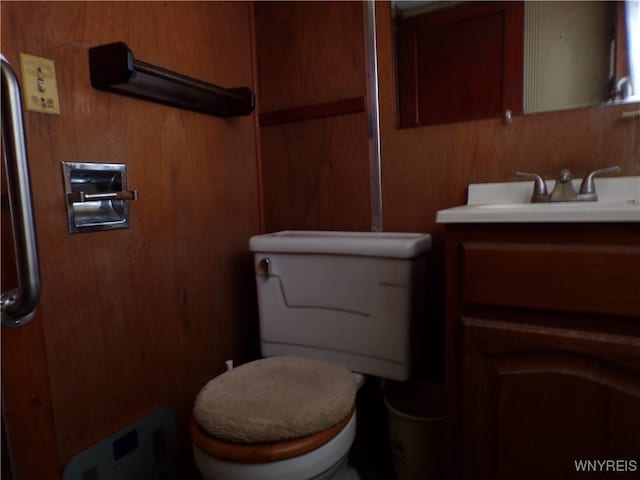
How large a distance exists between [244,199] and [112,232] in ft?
1.71

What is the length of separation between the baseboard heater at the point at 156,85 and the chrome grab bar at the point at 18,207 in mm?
351

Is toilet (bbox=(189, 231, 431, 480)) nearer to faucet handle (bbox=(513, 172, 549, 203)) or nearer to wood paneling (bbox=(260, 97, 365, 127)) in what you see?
faucet handle (bbox=(513, 172, 549, 203))

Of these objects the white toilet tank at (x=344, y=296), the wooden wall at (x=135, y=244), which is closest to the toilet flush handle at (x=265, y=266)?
the white toilet tank at (x=344, y=296)

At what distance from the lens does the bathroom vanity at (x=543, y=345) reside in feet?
2.09

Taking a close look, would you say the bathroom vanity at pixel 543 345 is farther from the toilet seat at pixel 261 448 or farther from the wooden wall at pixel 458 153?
the wooden wall at pixel 458 153

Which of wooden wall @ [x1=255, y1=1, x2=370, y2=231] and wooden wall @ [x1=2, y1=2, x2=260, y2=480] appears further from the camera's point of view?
wooden wall @ [x1=255, y1=1, x2=370, y2=231]

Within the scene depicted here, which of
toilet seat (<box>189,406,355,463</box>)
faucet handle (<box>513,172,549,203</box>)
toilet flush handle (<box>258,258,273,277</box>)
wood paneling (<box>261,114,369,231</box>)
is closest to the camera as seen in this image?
toilet seat (<box>189,406,355,463</box>)

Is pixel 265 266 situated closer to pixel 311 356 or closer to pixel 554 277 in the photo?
pixel 311 356

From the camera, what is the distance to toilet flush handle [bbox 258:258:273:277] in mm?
1178

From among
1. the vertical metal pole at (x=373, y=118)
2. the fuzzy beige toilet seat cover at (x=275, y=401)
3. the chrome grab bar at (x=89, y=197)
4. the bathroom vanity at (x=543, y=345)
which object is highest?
the vertical metal pole at (x=373, y=118)

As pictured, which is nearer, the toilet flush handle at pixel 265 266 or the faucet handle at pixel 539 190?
the faucet handle at pixel 539 190

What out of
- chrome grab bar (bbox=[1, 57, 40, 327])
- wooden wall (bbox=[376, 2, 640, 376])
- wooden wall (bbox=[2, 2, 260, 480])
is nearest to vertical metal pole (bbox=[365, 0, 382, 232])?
wooden wall (bbox=[376, 2, 640, 376])

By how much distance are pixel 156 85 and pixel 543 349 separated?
3.50 ft

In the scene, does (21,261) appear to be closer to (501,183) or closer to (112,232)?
(112,232)
